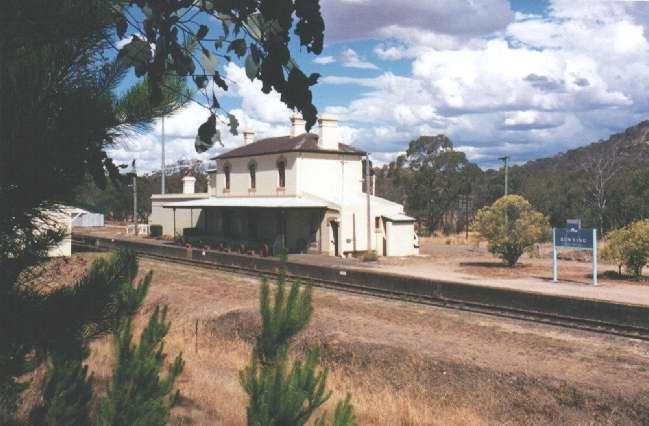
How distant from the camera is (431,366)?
11320 mm

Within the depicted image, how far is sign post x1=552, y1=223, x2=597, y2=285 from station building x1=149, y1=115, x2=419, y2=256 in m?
11.0

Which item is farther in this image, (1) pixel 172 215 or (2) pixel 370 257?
(1) pixel 172 215

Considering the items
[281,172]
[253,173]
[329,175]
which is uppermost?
[253,173]

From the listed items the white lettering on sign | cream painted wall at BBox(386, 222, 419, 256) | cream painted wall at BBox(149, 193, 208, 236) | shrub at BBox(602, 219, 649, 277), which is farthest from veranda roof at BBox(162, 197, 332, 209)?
shrub at BBox(602, 219, 649, 277)

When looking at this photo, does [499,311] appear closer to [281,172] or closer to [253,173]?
[281,172]

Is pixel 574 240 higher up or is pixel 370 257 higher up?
pixel 574 240

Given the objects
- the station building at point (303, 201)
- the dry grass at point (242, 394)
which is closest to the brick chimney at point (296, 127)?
the station building at point (303, 201)

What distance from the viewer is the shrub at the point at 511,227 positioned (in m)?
27.7

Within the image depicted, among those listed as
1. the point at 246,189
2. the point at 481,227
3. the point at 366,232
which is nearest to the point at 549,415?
the point at 481,227

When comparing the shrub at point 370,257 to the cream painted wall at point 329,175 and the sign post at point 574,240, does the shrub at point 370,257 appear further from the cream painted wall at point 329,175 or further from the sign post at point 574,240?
the sign post at point 574,240

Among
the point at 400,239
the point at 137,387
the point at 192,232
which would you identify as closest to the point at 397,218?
the point at 400,239

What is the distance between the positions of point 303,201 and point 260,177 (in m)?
5.29

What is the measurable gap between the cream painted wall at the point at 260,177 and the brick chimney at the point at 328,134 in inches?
82.6

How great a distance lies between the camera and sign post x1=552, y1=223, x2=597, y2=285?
71.9ft
